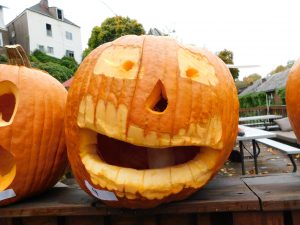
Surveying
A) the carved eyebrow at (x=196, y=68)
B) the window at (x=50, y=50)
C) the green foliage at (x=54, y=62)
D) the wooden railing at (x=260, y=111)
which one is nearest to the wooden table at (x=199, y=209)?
the carved eyebrow at (x=196, y=68)

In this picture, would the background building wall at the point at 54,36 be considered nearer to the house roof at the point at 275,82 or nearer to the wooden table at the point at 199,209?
the house roof at the point at 275,82

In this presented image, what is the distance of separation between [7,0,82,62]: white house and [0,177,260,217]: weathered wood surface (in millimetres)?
32245

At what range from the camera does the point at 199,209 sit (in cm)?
143

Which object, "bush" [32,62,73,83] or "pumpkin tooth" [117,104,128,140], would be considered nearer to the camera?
"pumpkin tooth" [117,104,128,140]

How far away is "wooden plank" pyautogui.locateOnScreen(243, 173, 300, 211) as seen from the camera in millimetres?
1366

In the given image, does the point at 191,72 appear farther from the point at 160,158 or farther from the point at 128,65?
the point at 160,158

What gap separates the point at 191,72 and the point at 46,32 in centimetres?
3560

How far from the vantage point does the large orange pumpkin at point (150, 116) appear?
4.21 feet

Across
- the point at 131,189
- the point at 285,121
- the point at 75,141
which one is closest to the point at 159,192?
the point at 131,189

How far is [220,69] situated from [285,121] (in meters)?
7.46

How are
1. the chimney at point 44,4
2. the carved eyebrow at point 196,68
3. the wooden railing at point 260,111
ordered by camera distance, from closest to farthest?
1. the carved eyebrow at point 196,68
2. the wooden railing at point 260,111
3. the chimney at point 44,4

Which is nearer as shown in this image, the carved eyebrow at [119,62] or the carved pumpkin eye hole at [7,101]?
the carved eyebrow at [119,62]

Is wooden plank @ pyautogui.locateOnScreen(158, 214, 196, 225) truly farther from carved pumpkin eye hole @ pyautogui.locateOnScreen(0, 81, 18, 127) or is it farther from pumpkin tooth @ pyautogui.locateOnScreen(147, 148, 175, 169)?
carved pumpkin eye hole @ pyautogui.locateOnScreen(0, 81, 18, 127)

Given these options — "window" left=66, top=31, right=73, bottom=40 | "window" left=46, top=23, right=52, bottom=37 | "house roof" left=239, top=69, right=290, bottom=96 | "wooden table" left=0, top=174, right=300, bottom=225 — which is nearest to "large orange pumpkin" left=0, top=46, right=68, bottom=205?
"wooden table" left=0, top=174, right=300, bottom=225
